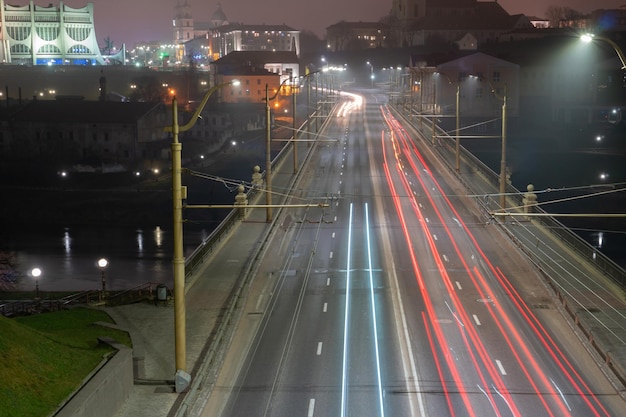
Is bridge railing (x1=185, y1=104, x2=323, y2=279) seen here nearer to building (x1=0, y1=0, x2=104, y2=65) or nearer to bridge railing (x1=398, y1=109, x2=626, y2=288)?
bridge railing (x1=398, y1=109, x2=626, y2=288)

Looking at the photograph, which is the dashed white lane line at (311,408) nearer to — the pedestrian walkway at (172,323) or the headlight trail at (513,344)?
the pedestrian walkway at (172,323)

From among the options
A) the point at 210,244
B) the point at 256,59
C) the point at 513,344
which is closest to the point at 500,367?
the point at 513,344

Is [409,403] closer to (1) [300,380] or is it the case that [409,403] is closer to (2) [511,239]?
(1) [300,380]

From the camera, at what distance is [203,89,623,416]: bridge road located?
22.4 m

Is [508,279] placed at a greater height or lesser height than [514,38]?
lesser

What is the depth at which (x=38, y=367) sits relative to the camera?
20031 mm

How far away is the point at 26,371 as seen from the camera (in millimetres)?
19469

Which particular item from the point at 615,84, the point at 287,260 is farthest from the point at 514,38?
the point at 287,260

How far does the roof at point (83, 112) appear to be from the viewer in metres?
109

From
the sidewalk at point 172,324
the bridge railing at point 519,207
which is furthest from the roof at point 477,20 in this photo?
the sidewalk at point 172,324

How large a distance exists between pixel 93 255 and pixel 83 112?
49277 mm

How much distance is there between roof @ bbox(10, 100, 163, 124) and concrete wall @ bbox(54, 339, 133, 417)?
88.3 m

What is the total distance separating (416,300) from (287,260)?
8.51m

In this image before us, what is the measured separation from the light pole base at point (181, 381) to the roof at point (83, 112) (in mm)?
88128
